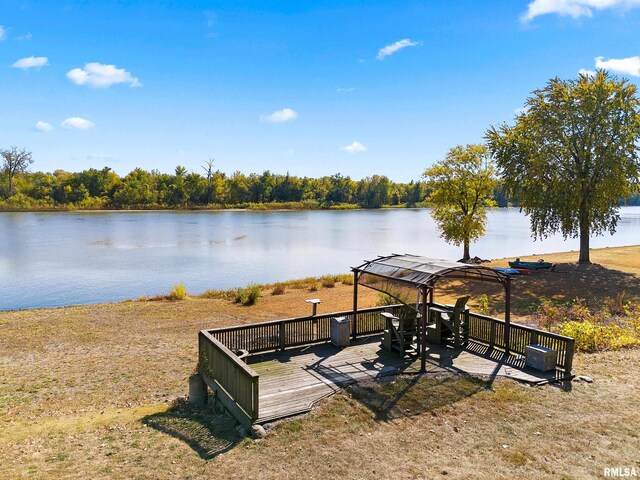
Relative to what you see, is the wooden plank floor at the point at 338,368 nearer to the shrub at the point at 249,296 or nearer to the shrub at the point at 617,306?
the shrub at the point at 617,306

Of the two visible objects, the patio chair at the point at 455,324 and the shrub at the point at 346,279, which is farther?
the shrub at the point at 346,279

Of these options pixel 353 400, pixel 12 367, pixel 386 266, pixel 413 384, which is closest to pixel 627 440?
pixel 413 384

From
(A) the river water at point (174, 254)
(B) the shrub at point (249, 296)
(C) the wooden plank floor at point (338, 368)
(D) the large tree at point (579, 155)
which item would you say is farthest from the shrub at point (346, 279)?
(C) the wooden plank floor at point (338, 368)

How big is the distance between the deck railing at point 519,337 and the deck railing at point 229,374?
6.71 metres

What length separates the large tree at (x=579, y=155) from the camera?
27625 mm

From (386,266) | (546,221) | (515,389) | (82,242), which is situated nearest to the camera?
(515,389)

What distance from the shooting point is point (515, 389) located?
9.16 meters

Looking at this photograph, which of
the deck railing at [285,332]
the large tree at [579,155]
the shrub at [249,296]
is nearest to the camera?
the deck railing at [285,332]

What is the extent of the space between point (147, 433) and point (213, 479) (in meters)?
2.46

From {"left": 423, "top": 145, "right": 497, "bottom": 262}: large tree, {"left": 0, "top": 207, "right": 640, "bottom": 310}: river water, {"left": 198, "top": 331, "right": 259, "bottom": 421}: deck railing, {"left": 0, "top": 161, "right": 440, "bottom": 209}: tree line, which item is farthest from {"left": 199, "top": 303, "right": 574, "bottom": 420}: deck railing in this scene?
{"left": 0, "top": 161, "right": 440, "bottom": 209}: tree line

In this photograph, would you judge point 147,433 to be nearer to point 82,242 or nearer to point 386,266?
point 386,266

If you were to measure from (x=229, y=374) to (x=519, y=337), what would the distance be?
23.5 feet

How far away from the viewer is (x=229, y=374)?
861cm

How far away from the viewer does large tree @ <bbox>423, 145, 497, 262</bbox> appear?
34.9 meters
